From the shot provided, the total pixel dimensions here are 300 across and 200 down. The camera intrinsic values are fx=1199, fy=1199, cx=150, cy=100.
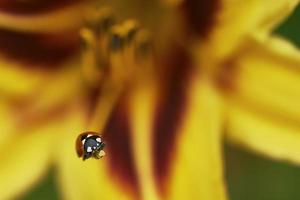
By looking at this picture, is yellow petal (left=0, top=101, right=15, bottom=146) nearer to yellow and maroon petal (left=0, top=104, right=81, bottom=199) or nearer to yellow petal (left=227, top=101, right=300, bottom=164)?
yellow and maroon petal (left=0, top=104, right=81, bottom=199)

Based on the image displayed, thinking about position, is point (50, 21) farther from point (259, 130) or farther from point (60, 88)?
point (259, 130)

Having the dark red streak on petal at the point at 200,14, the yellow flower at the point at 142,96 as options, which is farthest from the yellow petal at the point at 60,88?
the dark red streak on petal at the point at 200,14

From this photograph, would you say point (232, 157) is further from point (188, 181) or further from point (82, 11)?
point (82, 11)

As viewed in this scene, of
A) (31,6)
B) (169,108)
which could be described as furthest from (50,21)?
(169,108)

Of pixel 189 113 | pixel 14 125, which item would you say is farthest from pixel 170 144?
pixel 14 125

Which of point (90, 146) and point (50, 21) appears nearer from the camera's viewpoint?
point (90, 146)

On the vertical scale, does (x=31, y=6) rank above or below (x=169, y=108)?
above

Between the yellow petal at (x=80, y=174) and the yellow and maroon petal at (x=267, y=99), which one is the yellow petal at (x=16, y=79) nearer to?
the yellow petal at (x=80, y=174)
